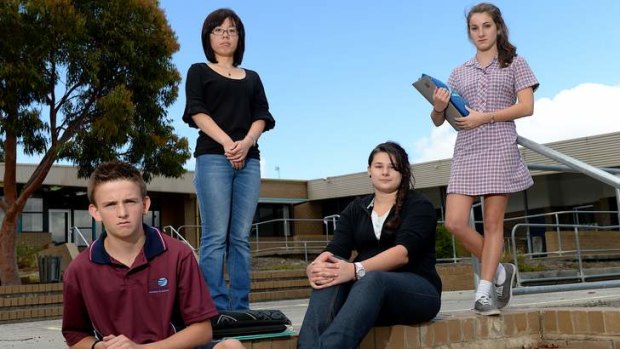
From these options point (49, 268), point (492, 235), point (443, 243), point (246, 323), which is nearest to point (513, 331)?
point (492, 235)

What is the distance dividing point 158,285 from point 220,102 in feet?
5.35

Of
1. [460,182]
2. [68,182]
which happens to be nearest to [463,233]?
[460,182]

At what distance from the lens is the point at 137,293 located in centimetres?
204

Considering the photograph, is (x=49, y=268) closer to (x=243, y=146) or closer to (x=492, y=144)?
(x=243, y=146)

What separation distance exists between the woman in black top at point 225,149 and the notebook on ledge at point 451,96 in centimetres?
81

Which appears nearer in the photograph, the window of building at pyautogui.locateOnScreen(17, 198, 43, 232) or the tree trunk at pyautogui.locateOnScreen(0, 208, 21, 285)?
the tree trunk at pyautogui.locateOnScreen(0, 208, 21, 285)

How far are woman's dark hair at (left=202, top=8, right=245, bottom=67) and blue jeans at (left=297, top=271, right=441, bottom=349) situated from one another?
149cm

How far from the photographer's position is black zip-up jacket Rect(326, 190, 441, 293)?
304cm

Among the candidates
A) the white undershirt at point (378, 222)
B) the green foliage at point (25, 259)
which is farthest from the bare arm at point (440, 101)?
the green foliage at point (25, 259)

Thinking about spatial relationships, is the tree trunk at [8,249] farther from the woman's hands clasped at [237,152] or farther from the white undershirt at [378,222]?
the white undershirt at [378,222]

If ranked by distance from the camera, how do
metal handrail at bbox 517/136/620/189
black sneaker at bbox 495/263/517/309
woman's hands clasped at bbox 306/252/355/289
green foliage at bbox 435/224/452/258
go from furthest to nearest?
green foliage at bbox 435/224/452/258, black sneaker at bbox 495/263/517/309, metal handrail at bbox 517/136/620/189, woman's hands clasped at bbox 306/252/355/289

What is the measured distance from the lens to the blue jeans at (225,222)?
3.28 metres

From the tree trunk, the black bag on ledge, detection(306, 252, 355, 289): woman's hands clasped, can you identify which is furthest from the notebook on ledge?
the tree trunk

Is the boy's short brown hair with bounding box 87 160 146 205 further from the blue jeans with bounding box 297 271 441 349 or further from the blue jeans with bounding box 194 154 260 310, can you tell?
the blue jeans with bounding box 194 154 260 310
